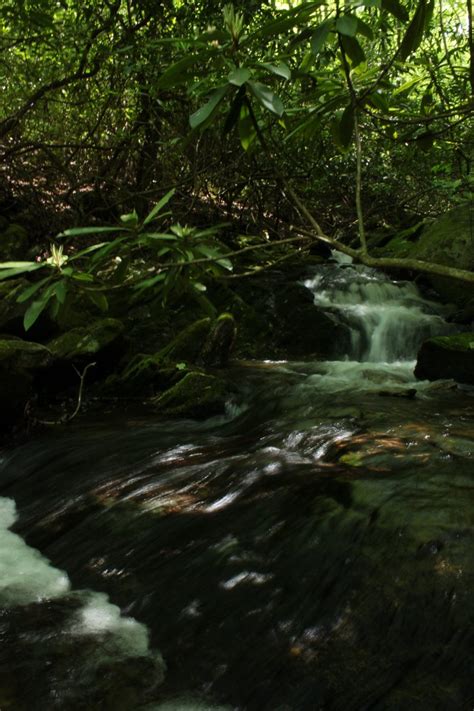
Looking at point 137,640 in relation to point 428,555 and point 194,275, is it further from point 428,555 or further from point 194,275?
point 194,275

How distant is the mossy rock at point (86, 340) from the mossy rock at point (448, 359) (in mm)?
3232

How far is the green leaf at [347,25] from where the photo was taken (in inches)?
73.2

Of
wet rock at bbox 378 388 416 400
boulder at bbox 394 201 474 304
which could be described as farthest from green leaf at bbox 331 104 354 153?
boulder at bbox 394 201 474 304

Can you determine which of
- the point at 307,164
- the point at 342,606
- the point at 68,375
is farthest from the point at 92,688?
the point at 307,164

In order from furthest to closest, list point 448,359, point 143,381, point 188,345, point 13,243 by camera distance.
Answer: point 13,243 < point 188,345 < point 143,381 < point 448,359

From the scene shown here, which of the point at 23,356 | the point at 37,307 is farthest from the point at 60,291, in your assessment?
the point at 23,356

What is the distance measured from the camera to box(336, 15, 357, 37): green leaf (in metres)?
1.86

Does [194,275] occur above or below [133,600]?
above

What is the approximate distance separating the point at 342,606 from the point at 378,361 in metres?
5.28

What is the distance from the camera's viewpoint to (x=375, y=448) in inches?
151

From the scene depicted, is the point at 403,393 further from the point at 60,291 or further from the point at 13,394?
the point at 60,291

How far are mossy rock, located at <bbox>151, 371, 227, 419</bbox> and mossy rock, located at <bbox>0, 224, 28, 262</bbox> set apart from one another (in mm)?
4239

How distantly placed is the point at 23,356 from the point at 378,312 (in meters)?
4.67

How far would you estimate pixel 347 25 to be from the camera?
1.87 metres
